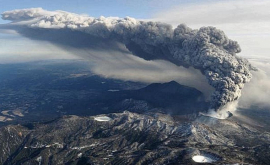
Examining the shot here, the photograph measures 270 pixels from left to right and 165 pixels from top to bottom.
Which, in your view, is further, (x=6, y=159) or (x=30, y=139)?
(x=30, y=139)

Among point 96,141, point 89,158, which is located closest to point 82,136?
point 96,141

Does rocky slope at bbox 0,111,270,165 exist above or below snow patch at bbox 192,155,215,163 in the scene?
below

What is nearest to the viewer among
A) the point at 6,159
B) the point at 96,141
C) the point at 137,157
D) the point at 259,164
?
the point at 259,164

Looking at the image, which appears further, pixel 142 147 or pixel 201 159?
pixel 142 147

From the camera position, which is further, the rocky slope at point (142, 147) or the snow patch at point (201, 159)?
the rocky slope at point (142, 147)

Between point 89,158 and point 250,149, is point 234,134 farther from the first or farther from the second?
point 89,158

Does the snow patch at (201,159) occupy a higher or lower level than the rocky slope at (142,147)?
higher

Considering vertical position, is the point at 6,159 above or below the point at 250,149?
below

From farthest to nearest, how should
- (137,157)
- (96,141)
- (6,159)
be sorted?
1. (96,141)
2. (6,159)
3. (137,157)

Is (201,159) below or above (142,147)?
above

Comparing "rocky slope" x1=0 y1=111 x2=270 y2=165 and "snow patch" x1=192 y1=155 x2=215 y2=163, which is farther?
"rocky slope" x1=0 y1=111 x2=270 y2=165
